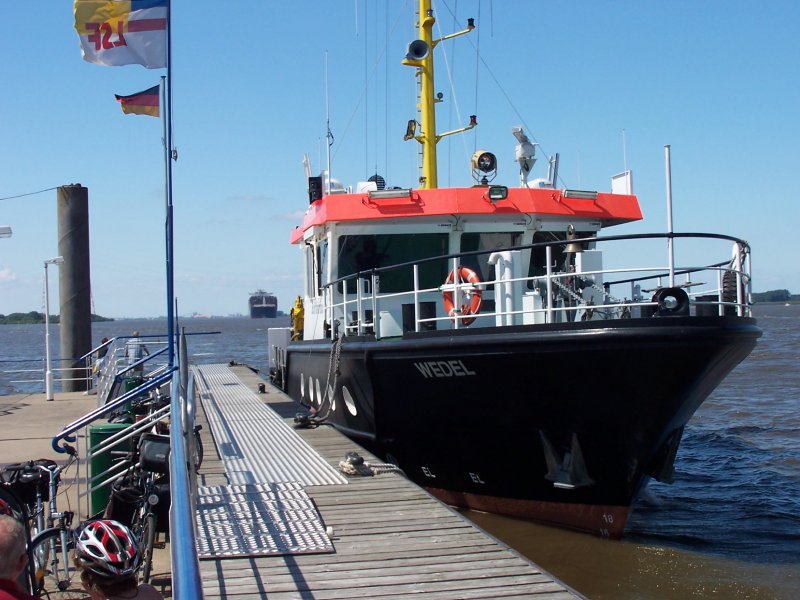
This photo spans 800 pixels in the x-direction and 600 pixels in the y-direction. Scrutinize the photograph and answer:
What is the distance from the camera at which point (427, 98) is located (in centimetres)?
1267

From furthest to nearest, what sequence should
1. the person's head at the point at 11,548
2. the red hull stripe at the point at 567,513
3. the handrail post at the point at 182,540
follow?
1. the red hull stripe at the point at 567,513
2. the person's head at the point at 11,548
3. the handrail post at the point at 182,540

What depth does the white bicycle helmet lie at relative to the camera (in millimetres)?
3139

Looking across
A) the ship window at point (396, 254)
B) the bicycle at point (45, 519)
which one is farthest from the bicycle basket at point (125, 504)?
the ship window at point (396, 254)

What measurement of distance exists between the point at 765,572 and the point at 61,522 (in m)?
6.05

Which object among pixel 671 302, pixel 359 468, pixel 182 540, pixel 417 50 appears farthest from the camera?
pixel 417 50

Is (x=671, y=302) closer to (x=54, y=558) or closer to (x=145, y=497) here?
(x=145, y=497)

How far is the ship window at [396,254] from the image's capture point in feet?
33.8

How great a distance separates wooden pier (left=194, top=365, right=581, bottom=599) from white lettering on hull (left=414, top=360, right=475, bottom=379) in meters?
0.96

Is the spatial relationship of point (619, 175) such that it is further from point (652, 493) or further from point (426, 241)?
point (652, 493)

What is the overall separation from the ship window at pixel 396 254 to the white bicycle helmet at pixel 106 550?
7077 mm

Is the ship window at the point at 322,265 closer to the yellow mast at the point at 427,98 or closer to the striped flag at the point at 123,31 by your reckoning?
the yellow mast at the point at 427,98

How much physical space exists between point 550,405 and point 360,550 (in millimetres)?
2652

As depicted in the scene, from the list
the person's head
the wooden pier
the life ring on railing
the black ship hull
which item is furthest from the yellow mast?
the person's head

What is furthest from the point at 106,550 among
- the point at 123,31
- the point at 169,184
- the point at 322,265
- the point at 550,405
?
the point at 322,265
